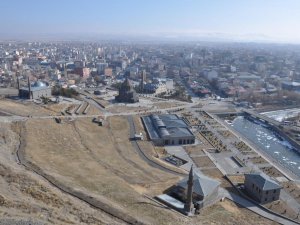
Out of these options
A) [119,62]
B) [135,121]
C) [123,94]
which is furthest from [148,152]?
[119,62]

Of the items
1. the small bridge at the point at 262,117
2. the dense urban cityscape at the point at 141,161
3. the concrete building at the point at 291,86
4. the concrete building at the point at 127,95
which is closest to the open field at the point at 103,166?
the dense urban cityscape at the point at 141,161

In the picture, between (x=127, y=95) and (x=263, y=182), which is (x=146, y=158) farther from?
(x=127, y=95)

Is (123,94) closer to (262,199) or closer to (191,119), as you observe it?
(191,119)

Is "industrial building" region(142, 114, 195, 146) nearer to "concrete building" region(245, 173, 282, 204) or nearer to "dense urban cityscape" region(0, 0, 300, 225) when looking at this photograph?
"dense urban cityscape" region(0, 0, 300, 225)

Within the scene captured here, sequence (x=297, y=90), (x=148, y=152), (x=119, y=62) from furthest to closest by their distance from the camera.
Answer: (x=119, y=62), (x=297, y=90), (x=148, y=152)

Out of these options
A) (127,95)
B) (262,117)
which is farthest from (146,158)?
(262,117)

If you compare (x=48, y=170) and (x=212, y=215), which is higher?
(x=48, y=170)
